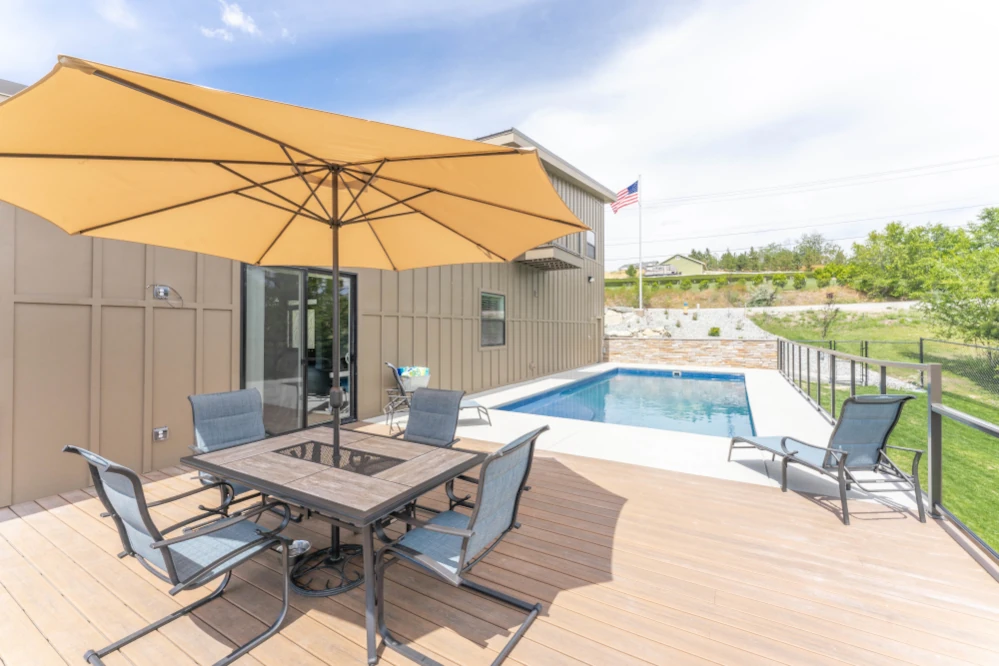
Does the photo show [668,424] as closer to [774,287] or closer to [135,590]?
[135,590]

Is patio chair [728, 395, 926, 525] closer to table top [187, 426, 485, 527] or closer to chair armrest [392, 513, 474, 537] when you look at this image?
table top [187, 426, 485, 527]

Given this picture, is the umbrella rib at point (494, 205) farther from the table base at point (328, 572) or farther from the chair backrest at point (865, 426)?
the chair backrest at point (865, 426)

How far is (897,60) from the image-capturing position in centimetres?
1096

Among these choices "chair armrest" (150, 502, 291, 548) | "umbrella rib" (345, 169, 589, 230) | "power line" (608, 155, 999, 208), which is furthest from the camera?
"power line" (608, 155, 999, 208)

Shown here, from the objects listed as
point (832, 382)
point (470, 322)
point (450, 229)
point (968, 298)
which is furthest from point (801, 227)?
point (450, 229)

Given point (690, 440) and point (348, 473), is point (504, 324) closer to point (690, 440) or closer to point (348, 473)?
point (690, 440)

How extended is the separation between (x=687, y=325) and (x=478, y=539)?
69.3ft

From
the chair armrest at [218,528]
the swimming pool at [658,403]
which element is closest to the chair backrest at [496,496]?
the chair armrest at [218,528]

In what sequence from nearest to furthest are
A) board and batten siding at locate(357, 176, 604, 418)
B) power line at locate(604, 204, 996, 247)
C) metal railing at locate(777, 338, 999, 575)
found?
metal railing at locate(777, 338, 999, 575) < board and batten siding at locate(357, 176, 604, 418) < power line at locate(604, 204, 996, 247)

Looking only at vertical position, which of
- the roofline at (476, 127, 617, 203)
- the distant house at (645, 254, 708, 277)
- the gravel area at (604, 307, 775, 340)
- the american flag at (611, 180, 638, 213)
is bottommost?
the gravel area at (604, 307, 775, 340)

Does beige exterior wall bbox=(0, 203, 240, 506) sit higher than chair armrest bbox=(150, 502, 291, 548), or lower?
higher

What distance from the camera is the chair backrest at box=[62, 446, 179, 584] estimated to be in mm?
1548

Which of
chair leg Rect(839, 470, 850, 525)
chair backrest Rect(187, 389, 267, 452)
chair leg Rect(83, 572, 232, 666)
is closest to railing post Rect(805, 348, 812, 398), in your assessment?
chair leg Rect(839, 470, 850, 525)

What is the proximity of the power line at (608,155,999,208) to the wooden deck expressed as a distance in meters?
36.3
